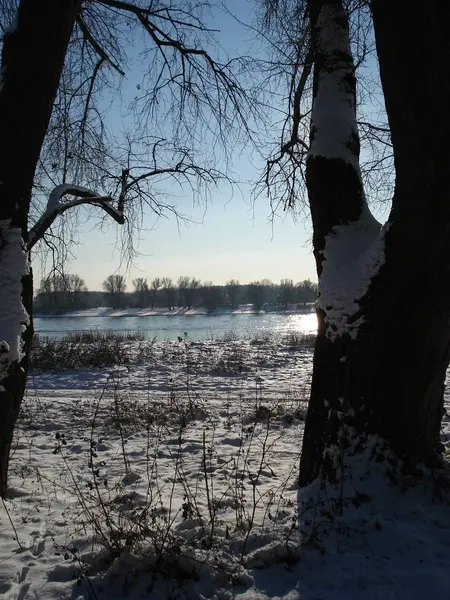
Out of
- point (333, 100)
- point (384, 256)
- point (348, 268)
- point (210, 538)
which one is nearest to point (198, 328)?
point (333, 100)

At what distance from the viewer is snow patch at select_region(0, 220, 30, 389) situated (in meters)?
3.49

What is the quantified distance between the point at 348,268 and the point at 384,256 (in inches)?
13.8

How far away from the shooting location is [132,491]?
156 inches

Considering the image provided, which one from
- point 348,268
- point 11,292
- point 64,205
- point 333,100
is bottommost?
point 11,292

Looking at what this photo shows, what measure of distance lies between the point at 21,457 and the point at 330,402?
376cm

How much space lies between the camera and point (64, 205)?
14.2 ft

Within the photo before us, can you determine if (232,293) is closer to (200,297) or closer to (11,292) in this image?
(200,297)

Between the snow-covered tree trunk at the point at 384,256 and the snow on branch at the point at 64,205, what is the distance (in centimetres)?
235

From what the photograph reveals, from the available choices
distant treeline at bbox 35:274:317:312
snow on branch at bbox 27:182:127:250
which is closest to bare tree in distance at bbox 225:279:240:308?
distant treeline at bbox 35:274:317:312

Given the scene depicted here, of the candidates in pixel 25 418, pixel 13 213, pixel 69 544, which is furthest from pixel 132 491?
pixel 25 418

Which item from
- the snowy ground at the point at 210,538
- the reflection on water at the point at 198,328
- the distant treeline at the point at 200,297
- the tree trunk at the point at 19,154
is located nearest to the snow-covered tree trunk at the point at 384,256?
the snowy ground at the point at 210,538

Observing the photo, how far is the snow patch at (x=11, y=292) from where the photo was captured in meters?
3.49

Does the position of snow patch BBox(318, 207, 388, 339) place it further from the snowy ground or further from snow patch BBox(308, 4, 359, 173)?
the snowy ground

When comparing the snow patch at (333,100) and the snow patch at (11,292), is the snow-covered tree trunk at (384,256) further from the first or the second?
the snow patch at (11,292)
